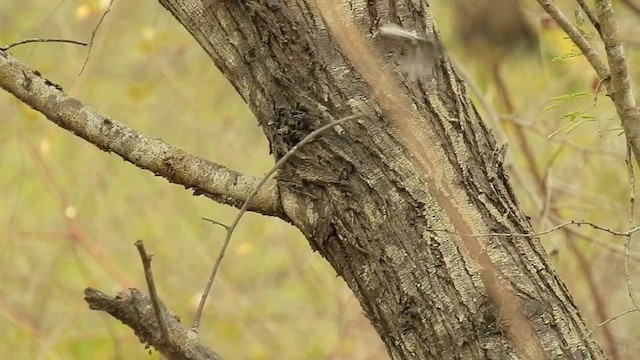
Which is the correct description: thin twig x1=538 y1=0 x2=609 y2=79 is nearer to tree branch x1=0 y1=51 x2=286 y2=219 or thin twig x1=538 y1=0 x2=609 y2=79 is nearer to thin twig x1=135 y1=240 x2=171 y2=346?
tree branch x1=0 y1=51 x2=286 y2=219

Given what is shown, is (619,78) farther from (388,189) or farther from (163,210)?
(163,210)

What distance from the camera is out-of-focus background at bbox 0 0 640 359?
3.50 m

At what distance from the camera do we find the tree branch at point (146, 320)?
119 centimetres

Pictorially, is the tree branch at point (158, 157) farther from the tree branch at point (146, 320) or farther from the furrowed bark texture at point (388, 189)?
the tree branch at point (146, 320)

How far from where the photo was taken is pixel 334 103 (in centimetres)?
122

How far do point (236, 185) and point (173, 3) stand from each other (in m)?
0.28

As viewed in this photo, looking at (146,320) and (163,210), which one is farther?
(163,210)

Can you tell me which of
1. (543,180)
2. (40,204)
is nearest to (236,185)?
(543,180)

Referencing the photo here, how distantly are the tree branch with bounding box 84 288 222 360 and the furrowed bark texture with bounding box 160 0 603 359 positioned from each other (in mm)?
219

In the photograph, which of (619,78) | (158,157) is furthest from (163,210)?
(619,78)

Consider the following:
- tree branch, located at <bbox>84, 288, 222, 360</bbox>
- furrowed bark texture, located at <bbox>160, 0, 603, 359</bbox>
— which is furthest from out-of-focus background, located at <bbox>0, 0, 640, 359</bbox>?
tree branch, located at <bbox>84, 288, 222, 360</bbox>

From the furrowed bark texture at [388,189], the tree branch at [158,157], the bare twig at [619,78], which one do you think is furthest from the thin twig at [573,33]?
the tree branch at [158,157]

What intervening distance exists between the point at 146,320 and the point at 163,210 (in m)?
3.34

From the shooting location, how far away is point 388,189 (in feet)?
4.00
